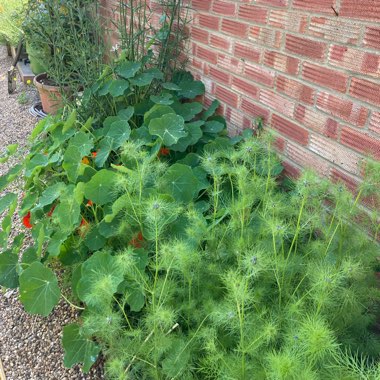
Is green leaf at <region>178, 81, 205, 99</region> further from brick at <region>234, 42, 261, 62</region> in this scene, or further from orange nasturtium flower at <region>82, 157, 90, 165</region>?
orange nasturtium flower at <region>82, 157, 90, 165</region>

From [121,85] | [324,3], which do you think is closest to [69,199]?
[121,85]

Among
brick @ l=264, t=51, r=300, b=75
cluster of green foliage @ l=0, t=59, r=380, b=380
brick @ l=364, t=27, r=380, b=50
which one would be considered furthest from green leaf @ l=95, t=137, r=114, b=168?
brick @ l=364, t=27, r=380, b=50

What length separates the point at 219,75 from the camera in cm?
227

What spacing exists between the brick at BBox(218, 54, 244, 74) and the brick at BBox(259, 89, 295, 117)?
0.76ft

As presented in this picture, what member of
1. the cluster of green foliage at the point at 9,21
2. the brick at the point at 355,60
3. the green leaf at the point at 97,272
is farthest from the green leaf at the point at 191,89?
the cluster of green foliage at the point at 9,21

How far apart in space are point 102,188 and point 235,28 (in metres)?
1.10

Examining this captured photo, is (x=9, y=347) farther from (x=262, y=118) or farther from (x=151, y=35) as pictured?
(x=151, y=35)

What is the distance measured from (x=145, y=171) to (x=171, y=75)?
132cm

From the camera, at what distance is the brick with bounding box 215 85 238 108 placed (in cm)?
217

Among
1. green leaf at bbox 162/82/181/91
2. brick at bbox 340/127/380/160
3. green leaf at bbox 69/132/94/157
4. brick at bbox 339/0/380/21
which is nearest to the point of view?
brick at bbox 339/0/380/21

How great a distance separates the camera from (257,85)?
77.0 inches

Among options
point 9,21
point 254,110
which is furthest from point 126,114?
point 9,21

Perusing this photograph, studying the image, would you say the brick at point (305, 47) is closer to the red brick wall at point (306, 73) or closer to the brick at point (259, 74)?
the red brick wall at point (306, 73)

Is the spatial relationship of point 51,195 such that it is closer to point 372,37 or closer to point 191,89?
point 191,89
